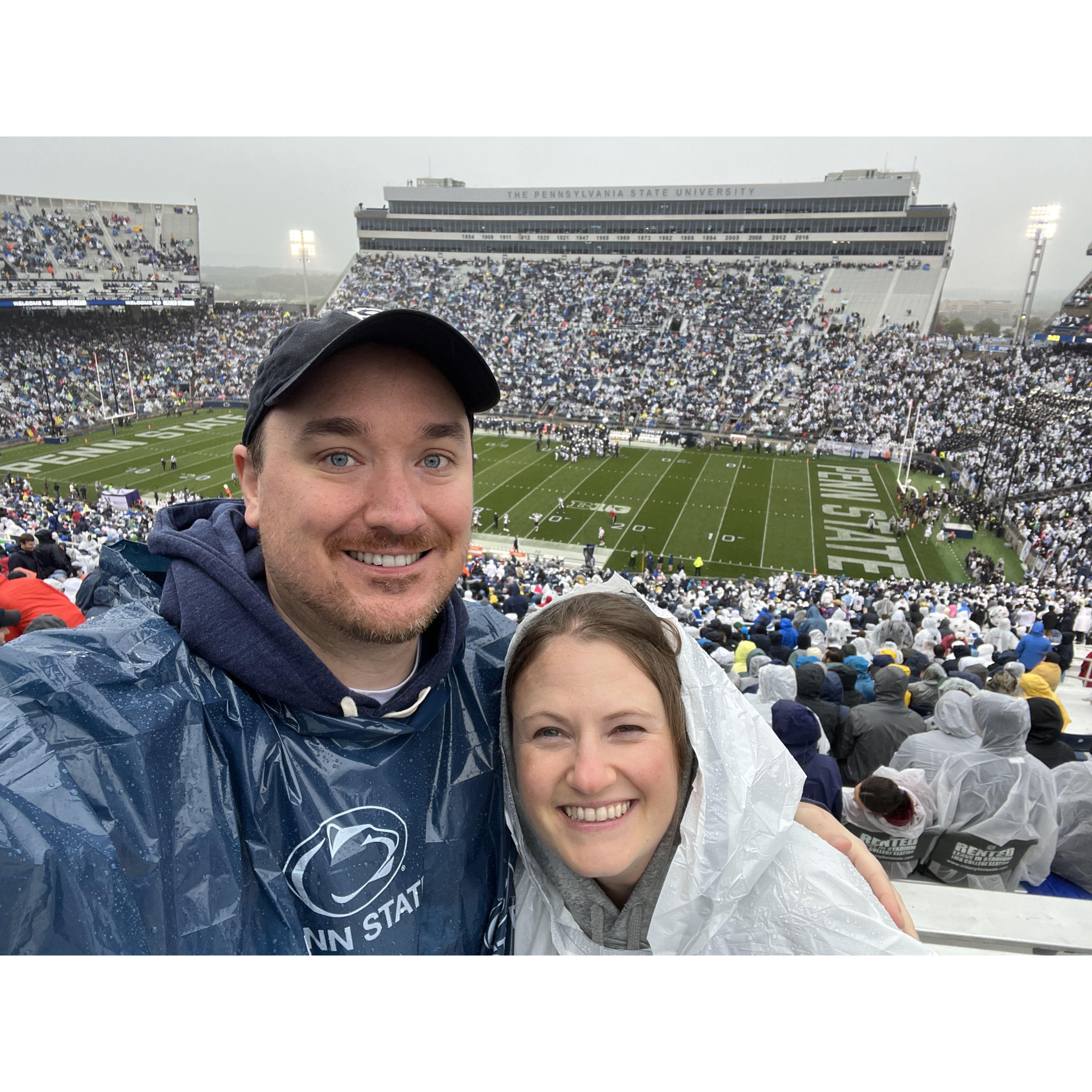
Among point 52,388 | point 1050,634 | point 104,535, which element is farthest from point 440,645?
point 52,388

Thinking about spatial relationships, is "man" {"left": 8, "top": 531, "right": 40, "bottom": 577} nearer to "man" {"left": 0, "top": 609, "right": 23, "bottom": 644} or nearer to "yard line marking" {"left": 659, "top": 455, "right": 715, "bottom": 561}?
"man" {"left": 0, "top": 609, "right": 23, "bottom": 644}

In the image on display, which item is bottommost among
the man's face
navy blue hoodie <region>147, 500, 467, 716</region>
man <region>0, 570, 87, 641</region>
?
man <region>0, 570, 87, 641</region>

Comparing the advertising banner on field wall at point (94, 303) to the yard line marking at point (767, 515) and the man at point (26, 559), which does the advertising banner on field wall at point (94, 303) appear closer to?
the man at point (26, 559)

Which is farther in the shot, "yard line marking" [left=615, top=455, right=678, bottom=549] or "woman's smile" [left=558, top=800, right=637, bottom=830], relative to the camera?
"yard line marking" [left=615, top=455, right=678, bottom=549]

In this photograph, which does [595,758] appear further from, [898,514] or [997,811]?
[898,514]

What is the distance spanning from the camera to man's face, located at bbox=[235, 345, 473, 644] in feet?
4.01

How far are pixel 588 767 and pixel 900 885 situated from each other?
163cm

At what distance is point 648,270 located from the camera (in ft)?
176

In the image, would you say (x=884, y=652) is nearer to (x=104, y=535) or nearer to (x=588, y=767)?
(x=588, y=767)

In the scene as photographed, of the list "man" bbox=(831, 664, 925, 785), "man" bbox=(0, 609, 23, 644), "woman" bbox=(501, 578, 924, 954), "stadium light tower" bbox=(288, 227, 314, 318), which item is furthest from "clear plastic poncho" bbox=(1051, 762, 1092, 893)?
"stadium light tower" bbox=(288, 227, 314, 318)

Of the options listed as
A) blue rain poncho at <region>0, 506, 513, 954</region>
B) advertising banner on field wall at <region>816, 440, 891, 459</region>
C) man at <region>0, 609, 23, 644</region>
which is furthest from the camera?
advertising banner on field wall at <region>816, 440, 891, 459</region>

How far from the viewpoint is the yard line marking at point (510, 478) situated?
987 inches

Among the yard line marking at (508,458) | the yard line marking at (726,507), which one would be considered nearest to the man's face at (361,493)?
the yard line marking at (726,507)

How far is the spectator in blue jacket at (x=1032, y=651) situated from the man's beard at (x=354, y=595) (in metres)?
9.76
